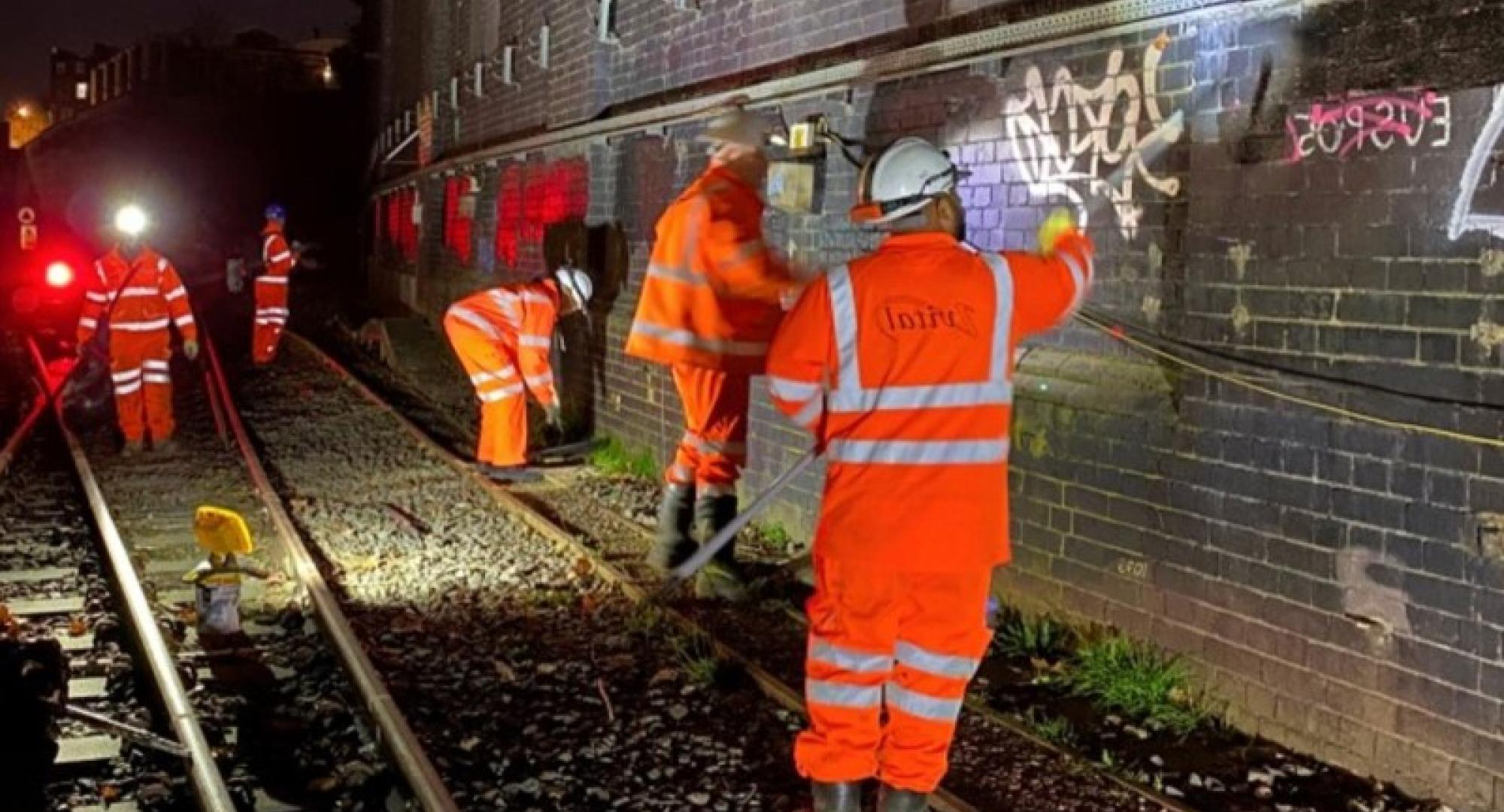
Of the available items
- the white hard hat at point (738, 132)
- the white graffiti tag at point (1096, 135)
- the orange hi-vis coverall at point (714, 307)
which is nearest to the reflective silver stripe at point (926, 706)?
the white graffiti tag at point (1096, 135)

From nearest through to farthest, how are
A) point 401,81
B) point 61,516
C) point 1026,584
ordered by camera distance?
point 1026,584 → point 61,516 → point 401,81

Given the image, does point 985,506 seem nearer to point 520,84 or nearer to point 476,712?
point 476,712

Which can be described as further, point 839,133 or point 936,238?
point 839,133

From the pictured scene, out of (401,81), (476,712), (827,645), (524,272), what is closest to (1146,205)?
(827,645)

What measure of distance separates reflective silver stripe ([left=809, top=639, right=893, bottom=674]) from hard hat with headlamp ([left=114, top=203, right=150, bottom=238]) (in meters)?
9.31

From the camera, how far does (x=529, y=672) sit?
255 inches

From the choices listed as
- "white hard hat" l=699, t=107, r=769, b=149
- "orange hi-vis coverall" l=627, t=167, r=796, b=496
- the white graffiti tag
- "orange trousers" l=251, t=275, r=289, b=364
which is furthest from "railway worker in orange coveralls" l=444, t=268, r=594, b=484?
"orange trousers" l=251, t=275, r=289, b=364

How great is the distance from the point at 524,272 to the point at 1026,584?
10.3 metres

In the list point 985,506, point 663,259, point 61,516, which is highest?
point 663,259

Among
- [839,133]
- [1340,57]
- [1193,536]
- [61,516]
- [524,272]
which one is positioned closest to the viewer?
[1340,57]

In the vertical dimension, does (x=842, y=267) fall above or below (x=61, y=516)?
above

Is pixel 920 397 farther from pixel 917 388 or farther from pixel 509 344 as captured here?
pixel 509 344

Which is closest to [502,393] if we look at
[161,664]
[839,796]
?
[161,664]

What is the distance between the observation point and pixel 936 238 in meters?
4.15
